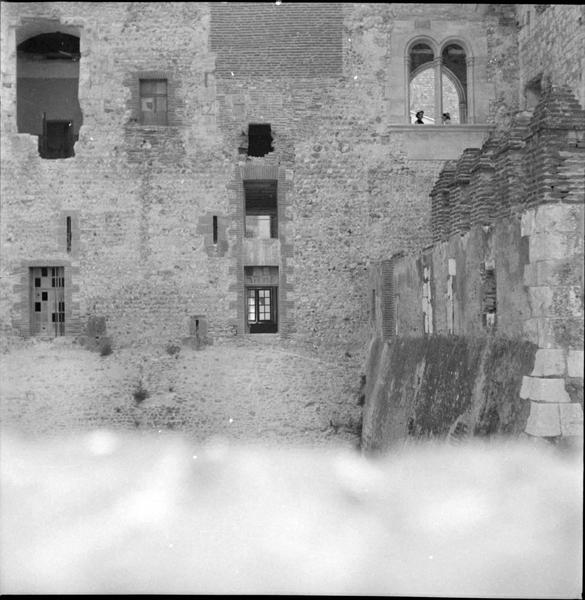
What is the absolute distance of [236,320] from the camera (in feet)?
49.2

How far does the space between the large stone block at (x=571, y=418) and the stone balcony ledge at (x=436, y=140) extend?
31.9ft

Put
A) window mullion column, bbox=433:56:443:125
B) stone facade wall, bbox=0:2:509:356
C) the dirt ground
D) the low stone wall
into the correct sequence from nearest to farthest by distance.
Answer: the low stone wall < the dirt ground < stone facade wall, bbox=0:2:509:356 < window mullion column, bbox=433:56:443:125

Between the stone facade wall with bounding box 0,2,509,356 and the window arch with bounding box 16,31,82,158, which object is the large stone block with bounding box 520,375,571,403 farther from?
the window arch with bounding box 16,31,82,158

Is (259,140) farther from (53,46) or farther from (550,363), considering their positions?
(550,363)

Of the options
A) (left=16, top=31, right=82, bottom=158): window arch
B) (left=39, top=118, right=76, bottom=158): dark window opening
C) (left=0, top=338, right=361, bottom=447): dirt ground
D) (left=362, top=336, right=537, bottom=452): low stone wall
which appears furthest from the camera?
(left=39, top=118, right=76, bottom=158): dark window opening

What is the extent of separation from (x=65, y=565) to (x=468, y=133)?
10.6 meters

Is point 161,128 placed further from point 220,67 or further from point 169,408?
point 169,408

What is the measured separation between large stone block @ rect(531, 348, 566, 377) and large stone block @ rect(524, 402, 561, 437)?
26 cm

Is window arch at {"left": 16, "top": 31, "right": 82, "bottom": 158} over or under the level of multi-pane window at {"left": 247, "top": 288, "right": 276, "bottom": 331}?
over

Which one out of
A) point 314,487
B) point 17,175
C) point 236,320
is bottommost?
point 314,487

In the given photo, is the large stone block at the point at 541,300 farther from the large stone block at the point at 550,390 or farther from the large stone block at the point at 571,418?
the large stone block at the point at 571,418

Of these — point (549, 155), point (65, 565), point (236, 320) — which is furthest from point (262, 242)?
point (549, 155)

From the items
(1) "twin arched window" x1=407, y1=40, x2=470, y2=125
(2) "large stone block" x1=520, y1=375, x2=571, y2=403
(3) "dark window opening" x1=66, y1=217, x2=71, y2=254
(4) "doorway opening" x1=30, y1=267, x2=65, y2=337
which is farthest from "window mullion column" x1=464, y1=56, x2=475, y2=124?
(2) "large stone block" x1=520, y1=375, x2=571, y2=403

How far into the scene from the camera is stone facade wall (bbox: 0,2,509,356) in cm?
1498
